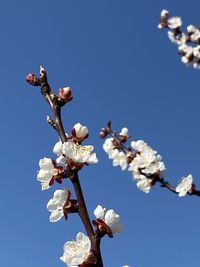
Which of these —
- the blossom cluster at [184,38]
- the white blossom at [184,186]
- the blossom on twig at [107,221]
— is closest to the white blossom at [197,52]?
the blossom cluster at [184,38]

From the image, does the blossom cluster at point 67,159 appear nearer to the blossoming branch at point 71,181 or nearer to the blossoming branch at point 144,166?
the blossoming branch at point 71,181

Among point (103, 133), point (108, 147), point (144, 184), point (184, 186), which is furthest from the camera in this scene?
point (108, 147)

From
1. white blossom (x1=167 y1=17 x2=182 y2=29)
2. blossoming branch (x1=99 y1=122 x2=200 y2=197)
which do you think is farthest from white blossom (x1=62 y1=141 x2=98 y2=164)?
white blossom (x1=167 y1=17 x2=182 y2=29)

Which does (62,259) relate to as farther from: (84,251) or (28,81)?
(28,81)

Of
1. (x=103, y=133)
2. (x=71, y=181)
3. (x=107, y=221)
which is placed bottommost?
(x=107, y=221)

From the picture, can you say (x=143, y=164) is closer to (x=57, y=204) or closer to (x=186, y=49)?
(x=57, y=204)

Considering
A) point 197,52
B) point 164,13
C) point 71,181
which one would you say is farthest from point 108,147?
point 71,181

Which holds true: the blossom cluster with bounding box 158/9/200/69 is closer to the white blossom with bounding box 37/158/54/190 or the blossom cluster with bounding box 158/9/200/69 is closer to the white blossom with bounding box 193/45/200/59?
the white blossom with bounding box 193/45/200/59
